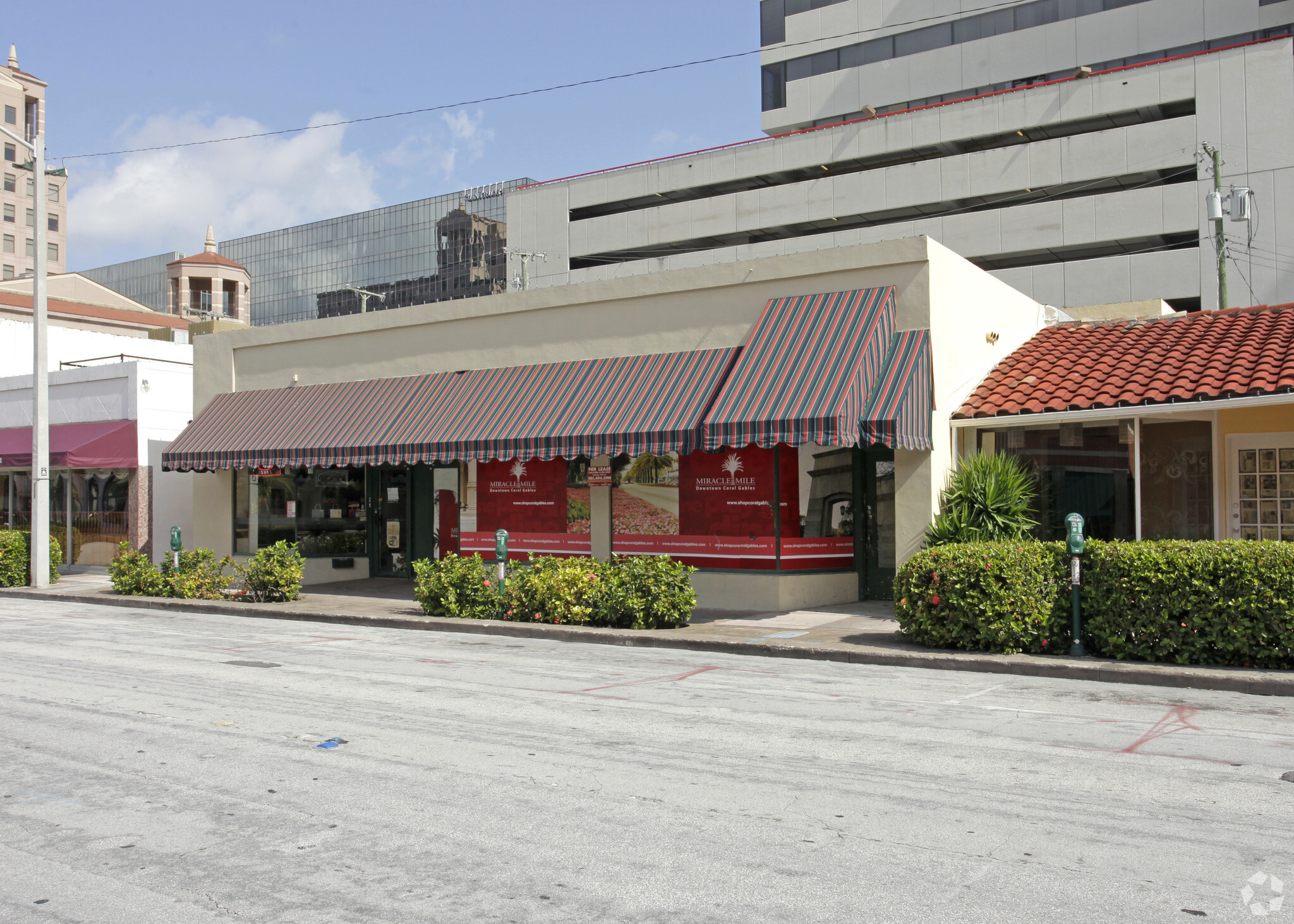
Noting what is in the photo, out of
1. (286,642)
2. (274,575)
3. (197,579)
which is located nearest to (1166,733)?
(286,642)

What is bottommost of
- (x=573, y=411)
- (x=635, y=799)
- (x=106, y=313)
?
(x=635, y=799)

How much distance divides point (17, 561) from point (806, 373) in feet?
56.4

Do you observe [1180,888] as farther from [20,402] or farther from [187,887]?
[20,402]

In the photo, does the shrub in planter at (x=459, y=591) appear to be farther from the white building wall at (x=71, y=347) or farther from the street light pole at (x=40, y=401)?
the white building wall at (x=71, y=347)

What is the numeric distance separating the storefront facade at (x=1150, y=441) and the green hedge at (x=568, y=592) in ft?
15.4

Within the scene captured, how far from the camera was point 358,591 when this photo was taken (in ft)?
64.7

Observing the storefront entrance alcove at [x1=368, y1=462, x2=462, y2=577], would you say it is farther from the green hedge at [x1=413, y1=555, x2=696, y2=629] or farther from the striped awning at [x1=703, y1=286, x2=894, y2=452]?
the striped awning at [x1=703, y1=286, x2=894, y2=452]

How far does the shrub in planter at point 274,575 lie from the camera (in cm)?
1809

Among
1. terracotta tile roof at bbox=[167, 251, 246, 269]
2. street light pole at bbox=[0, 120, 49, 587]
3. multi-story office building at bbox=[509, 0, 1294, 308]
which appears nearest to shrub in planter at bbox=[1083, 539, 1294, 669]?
street light pole at bbox=[0, 120, 49, 587]

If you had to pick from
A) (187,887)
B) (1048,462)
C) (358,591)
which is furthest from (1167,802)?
(358,591)

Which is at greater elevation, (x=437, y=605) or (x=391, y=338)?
(x=391, y=338)

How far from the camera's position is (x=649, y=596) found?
13.7m

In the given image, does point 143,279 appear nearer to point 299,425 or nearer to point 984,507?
point 299,425

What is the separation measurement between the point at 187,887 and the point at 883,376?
11146 millimetres
